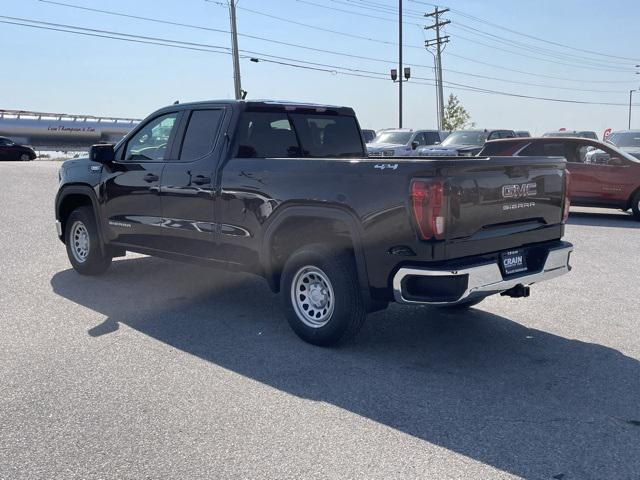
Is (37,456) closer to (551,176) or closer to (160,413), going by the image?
(160,413)

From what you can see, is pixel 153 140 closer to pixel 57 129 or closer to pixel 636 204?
pixel 636 204

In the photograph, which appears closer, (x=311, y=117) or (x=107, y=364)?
(x=107, y=364)

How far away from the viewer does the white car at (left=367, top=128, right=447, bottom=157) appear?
23.7 metres

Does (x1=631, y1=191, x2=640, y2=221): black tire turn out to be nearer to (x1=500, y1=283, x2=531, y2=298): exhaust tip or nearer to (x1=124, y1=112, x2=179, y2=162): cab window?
(x1=500, y1=283, x2=531, y2=298): exhaust tip

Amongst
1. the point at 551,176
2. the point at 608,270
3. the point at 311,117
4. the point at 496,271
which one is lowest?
the point at 608,270

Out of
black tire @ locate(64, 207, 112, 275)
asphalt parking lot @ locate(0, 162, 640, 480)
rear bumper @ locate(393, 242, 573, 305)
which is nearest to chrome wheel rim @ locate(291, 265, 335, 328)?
asphalt parking lot @ locate(0, 162, 640, 480)

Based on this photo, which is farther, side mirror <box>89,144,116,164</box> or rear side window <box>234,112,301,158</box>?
side mirror <box>89,144,116,164</box>

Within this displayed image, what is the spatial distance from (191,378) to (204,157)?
2293 mm

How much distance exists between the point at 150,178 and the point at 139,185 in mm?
206

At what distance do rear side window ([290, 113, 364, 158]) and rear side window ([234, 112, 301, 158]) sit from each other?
0.41 ft

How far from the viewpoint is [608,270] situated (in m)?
8.34

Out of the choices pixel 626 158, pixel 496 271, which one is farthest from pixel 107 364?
pixel 626 158

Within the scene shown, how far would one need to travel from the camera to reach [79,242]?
8.05 metres

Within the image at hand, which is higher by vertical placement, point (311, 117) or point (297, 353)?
point (311, 117)
